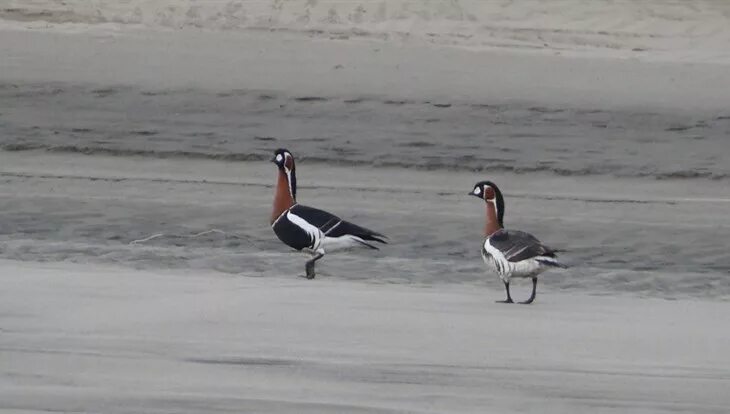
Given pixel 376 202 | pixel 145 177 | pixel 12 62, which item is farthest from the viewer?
pixel 12 62

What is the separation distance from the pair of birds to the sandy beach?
0.20 metres

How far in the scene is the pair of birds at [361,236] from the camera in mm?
8359

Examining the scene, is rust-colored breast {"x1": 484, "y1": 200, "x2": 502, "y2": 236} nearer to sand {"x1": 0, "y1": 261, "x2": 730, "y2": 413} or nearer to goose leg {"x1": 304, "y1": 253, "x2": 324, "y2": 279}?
sand {"x1": 0, "y1": 261, "x2": 730, "y2": 413}

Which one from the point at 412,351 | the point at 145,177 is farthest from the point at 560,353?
the point at 145,177

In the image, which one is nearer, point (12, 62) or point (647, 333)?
point (647, 333)

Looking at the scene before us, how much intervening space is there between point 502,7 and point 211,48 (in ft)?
12.3

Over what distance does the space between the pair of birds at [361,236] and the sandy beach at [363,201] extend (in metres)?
0.20

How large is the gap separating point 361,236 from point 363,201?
11.3ft

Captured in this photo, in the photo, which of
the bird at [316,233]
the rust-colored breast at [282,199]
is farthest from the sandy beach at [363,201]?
the rust-colored breast at [282,199]

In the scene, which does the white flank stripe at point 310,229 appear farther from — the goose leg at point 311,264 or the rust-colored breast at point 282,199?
the rust-colored breast at point 282,199

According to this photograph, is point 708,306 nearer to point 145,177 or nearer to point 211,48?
point 145,177

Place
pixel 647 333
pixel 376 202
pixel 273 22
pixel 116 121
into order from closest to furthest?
pixel 647 333 < pixel 376 202 < pixel 116 121 < pixel 273 22

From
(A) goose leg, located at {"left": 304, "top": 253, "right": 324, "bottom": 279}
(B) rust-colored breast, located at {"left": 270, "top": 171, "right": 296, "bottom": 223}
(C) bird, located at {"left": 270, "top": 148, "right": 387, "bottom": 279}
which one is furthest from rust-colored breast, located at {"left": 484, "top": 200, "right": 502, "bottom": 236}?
(B) rust-colored breast, located at {"left": 270, "top": 171, "right": 296, "bottom": 223}

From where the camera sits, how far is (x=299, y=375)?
6281mm
